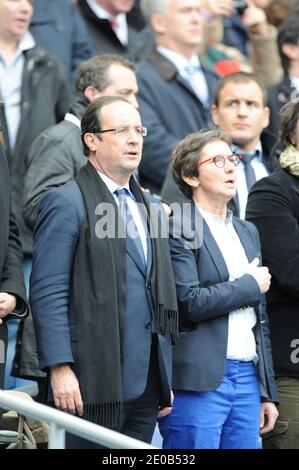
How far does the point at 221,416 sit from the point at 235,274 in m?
0.73

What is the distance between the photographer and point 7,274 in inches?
209

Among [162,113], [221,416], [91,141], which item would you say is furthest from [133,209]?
[162,113]

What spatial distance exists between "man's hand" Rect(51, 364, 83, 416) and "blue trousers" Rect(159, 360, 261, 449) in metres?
0.63

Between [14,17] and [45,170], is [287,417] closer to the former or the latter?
[45,170]

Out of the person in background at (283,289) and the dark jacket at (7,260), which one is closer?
the dark jacket at (7,260)

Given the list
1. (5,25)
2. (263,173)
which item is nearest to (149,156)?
(263,173)

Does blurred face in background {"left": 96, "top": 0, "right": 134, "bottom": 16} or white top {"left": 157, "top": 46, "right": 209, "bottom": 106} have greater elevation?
blurred face in background {"left": 96, "top": 0, "right": 134, "bottom": 16}

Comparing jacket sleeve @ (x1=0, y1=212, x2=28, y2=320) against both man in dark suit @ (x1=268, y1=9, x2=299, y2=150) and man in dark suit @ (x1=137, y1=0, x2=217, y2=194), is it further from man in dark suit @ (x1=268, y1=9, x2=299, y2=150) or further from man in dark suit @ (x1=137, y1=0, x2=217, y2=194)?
man in dark suit @ (x1=268, y1=9, x2=299, y2=150)

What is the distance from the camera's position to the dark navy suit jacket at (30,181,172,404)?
508 centimetres

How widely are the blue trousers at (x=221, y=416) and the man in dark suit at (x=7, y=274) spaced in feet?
2.98

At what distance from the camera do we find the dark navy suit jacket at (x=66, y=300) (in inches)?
200

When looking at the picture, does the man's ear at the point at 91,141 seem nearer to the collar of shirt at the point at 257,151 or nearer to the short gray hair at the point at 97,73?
the short gray hair at the point at 97,73

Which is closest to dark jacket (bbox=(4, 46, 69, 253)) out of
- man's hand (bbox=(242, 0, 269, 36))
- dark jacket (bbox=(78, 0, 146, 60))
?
dark jacket (bbox=(78, 0, 146, 60))

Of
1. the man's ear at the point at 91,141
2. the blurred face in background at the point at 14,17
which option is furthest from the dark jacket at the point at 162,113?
the man's ear at the point at 91,141
